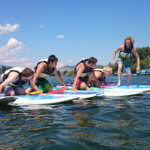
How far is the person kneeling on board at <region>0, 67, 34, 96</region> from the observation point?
5926 mm

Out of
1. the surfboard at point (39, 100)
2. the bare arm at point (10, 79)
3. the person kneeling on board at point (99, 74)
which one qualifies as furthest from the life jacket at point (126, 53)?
the bare arm at point (10, 79)

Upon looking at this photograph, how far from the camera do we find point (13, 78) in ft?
19.5

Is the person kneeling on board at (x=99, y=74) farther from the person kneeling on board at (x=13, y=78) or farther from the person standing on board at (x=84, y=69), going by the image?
the person kneeling on board at (x=13, y=78)

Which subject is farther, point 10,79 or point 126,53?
point 126,53

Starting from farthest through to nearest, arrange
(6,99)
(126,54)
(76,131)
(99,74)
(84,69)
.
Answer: (99,74), (126,54), (84,69), (6,99), (76,131)

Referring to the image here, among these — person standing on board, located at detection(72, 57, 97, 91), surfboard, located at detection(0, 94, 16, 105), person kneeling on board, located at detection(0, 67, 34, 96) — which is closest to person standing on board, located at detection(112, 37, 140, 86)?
person standing on board, located at detection(72, 57, 97, 91)

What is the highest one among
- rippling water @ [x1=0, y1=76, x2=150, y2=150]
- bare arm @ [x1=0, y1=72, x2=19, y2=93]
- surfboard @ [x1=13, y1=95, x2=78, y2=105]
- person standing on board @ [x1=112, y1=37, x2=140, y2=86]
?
person standing on board @ [x1=112, y1=37, x2=140, y2=86]

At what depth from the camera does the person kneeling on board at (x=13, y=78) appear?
5.93 meters

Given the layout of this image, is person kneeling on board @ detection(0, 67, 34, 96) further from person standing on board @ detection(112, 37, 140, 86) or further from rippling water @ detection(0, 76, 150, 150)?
person standing on board @ detection(112, 37, 140, 86)

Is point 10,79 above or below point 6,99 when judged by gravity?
above

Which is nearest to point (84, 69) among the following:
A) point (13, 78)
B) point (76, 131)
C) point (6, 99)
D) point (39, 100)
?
point (39, 100)

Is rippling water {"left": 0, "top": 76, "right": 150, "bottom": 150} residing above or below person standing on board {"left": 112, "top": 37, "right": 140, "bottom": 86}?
below

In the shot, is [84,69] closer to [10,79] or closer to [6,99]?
[10,79]

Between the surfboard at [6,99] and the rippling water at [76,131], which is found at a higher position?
the surfboard at [6,99]
